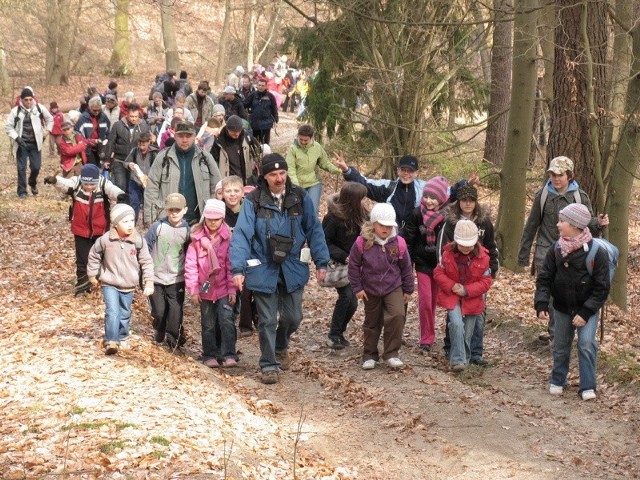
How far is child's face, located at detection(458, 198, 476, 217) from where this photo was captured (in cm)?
996

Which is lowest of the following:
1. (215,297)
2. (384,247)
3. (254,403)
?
(254,403)

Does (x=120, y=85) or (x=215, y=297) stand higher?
(x=120, y=85)

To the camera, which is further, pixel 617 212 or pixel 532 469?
pixel 617 212

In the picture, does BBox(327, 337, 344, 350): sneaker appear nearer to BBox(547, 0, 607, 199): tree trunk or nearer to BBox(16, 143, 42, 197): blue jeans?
BBox(547, 0, 607, 199): tree trunk

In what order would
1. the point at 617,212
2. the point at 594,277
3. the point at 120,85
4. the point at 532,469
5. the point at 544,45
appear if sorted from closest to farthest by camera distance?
the point at 532,469 → the point at 594,277 → the point at 617,212 → the point at 544,45 → the point at 120,85

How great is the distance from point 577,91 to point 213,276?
635cm

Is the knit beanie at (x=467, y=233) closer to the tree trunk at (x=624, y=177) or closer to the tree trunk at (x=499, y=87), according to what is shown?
the tree trunk at (x=624, y=177)

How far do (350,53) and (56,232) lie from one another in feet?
24.8

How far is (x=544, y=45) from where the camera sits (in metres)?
18.0

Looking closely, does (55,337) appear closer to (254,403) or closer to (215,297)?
(215,297)

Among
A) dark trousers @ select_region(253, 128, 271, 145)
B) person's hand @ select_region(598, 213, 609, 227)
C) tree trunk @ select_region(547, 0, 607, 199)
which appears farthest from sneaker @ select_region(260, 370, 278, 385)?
dark trousers @ select_region(253, 128, 271, 145)

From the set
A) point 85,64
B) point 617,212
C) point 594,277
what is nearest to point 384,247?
point 594,277

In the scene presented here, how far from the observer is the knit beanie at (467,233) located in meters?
9.58

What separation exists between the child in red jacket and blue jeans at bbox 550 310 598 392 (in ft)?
3.04
